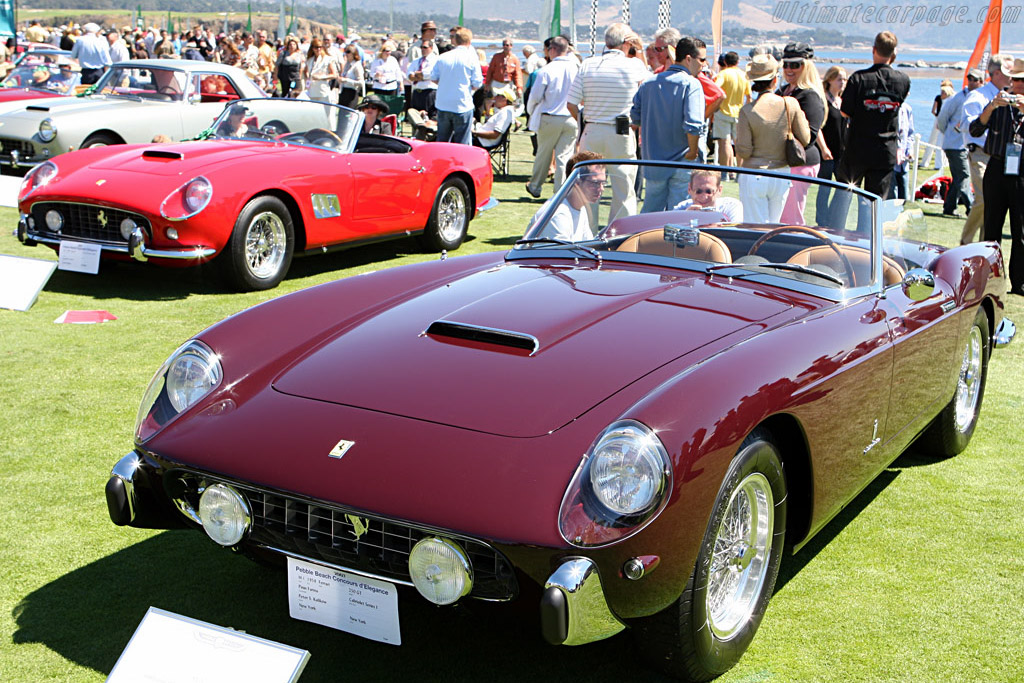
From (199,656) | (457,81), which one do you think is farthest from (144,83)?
(199,656)

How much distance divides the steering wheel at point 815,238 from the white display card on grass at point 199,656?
223cm

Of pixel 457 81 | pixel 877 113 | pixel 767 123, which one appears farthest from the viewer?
pixel 457 81

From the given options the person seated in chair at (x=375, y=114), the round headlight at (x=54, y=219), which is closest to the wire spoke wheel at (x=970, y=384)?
the round headlight at (x=54, y=219)

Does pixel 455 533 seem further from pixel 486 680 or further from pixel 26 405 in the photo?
pixel 26 405

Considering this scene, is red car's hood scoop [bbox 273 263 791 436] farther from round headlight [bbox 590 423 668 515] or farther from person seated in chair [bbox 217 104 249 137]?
person seated in chair [bbox 217 104 249 137]

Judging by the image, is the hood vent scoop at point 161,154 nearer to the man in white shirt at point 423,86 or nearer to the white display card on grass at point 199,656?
the white display card on grass at point 199,656

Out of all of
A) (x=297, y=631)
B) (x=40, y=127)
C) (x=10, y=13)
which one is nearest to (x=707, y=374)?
(x=297, y=631)

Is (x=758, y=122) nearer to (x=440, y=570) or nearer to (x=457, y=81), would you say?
(x=457, y=81)

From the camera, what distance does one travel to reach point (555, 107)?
1151 cm

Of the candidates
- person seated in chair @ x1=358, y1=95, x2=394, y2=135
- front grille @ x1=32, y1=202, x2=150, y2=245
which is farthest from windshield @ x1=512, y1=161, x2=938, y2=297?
person seated in chair @ x1=358, y1=95, x2=394, y2=135

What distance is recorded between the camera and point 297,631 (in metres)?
3.04

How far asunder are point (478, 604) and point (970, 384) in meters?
3.29

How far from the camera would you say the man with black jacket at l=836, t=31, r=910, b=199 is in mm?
8414

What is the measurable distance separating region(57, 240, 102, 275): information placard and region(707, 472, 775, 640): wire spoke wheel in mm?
5330
